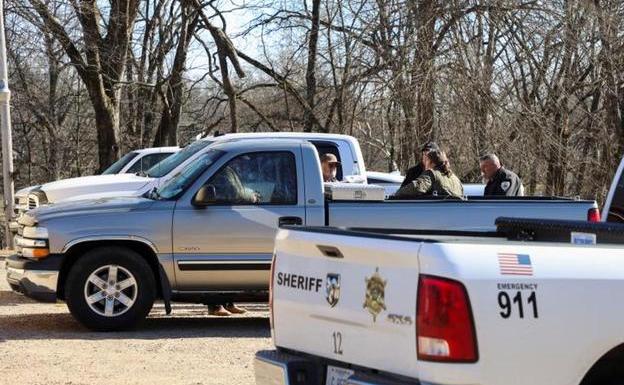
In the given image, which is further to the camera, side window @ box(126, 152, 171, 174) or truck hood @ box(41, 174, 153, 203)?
side window @ box(126, 152, 171, 174)

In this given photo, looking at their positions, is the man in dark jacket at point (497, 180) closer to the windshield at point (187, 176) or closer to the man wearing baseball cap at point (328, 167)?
the man wearing baseball cap at point (328, 167)

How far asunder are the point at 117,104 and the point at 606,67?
1174 centimetres

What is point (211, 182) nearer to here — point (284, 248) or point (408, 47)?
point (284, 248)

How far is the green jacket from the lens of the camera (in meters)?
10.3

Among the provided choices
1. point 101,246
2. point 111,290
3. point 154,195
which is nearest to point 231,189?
point 154,195

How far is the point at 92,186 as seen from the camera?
1372cm

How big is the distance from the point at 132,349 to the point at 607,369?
4984 millimetres

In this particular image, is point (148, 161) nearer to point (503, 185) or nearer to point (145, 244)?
point (503, 185)

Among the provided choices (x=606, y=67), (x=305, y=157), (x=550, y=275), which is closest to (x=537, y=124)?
(x=606, y=67)

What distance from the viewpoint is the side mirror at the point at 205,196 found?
9.27 m

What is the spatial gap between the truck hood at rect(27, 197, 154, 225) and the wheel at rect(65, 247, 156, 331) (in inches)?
15.2

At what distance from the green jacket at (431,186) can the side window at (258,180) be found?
146 cm

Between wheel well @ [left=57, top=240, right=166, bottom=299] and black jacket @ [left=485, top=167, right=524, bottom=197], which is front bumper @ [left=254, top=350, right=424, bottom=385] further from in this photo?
black jacket @ [left=485, top=167, right=524, bottom=197]

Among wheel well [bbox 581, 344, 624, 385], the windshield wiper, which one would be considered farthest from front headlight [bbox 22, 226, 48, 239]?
wheel well [bbox 581, 344, 624, 385]
